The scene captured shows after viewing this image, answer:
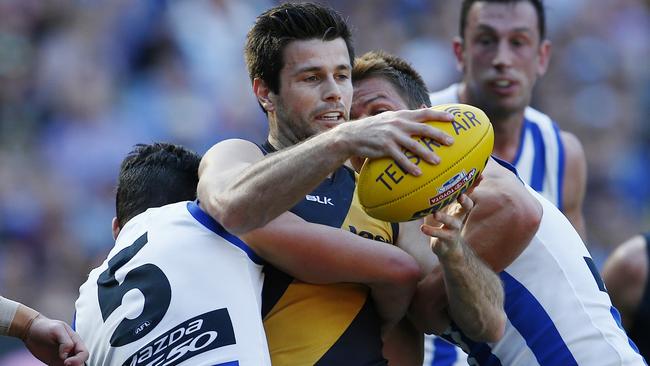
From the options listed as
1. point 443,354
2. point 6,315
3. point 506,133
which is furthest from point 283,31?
point 506,133

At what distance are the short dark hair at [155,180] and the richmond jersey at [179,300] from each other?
0.42 metres

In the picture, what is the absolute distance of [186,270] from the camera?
4176 millimetres

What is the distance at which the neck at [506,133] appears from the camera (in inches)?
308

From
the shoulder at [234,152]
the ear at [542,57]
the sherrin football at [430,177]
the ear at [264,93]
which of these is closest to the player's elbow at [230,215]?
the shoulder at [234,152]

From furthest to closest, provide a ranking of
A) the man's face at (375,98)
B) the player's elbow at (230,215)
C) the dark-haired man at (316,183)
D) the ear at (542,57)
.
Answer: the ear at (542,57)
the man's face at (375,98)
the player's elbow at (230,215)
the dark-haired man at (316,183)

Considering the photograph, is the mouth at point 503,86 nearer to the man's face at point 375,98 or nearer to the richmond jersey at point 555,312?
the man's face at point 375,98

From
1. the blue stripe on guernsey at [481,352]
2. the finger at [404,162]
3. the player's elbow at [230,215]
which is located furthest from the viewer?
the blue stripe on guernsey at [481,352]

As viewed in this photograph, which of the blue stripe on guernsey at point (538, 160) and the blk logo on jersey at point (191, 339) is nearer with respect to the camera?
the blk logo on jersey at point (191, 339)

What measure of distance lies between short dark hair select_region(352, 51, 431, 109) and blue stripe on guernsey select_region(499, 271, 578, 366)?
3.28 ft

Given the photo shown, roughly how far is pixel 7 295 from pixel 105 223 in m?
1.20

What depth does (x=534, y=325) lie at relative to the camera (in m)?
4.68

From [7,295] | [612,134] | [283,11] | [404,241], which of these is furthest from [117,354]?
[612,134]

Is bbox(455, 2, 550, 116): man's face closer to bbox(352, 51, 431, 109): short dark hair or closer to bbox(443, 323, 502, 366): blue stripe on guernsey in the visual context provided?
bbox(352, 51, 431, 109): short dark hair

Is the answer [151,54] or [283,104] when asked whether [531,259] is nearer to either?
[283,104]
